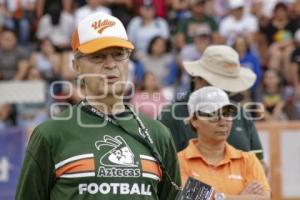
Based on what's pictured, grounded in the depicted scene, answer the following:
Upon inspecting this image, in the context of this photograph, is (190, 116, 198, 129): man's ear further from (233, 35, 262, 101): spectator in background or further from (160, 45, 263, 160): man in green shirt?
(233, 35, 262, 101): spectator in background

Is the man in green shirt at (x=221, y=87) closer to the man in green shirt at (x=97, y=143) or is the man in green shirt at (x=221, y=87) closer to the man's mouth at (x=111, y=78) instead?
the man in green shirt at (x=97, y=143)

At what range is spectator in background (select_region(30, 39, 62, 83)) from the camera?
1391cm

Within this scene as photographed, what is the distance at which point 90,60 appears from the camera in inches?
173

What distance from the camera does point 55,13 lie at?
603 inches

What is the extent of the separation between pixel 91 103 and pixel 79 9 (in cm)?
1089

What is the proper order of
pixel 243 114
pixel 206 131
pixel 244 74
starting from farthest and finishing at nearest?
pixel 244 74 < pixel 243 114 < pixel 206 131

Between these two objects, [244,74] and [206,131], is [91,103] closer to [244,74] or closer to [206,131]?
[206,131]

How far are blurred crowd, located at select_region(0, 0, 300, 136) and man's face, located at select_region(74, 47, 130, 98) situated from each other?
8.19m

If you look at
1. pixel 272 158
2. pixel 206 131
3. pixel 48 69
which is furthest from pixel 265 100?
pixel 206 131

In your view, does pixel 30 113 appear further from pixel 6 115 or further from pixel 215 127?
pixel 215 127

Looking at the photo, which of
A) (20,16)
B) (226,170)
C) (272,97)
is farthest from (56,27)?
(226,170)

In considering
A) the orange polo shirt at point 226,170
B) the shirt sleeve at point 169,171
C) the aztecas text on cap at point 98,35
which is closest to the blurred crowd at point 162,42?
the orange polo shirt at point 226,170

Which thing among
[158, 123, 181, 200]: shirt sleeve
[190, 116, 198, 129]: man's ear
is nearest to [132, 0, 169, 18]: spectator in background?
A: [190, 116, 198, 129]: man's ear

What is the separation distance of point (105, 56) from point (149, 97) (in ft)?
27.7
